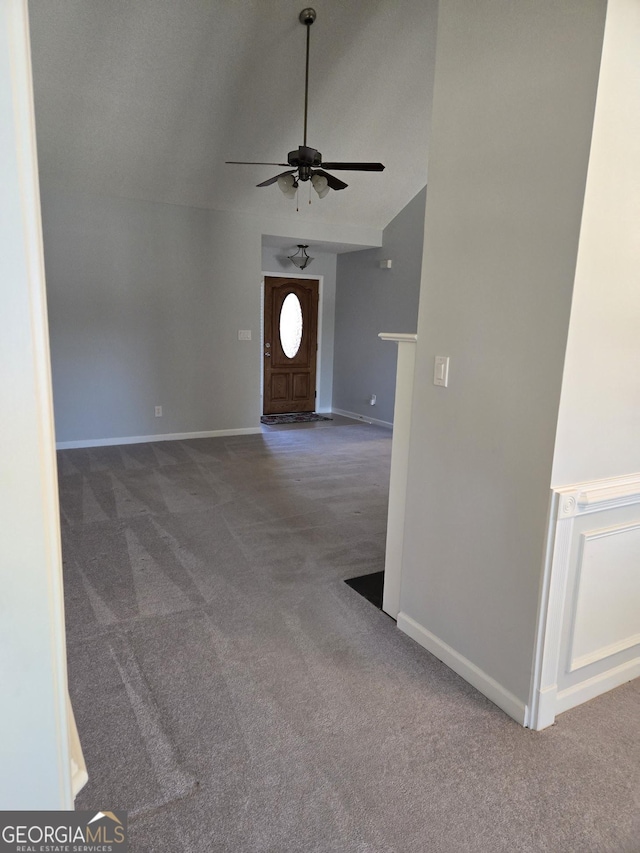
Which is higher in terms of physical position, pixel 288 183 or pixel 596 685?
pixel 288 183

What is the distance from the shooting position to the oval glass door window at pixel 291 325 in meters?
8.16

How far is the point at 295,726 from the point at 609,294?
6.03 ft

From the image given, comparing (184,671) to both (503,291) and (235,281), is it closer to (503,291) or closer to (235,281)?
(503,291)

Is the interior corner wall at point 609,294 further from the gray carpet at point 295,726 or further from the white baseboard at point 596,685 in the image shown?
the gray carpet at point 295,726

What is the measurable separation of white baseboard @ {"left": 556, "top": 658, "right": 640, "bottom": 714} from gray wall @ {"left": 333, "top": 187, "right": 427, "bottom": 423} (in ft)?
16.8

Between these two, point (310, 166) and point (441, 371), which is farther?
point (310, 166)

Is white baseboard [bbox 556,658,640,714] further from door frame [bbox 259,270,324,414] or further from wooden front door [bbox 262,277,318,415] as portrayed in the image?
wooden front door [bbox 262,277,318,415]

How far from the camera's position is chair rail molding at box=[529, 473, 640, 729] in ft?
6.15

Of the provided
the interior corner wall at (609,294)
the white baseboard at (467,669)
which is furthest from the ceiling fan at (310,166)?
the white baseboard at (467,669)

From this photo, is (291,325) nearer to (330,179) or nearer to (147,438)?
(147,438)

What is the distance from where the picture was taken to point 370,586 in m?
2.99

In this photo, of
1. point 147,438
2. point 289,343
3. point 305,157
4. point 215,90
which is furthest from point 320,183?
point 289,343

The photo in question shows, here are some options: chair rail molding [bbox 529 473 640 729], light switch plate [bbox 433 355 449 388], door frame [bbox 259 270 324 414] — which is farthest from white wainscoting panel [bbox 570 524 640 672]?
door frame [bbox 259 270 324 414]

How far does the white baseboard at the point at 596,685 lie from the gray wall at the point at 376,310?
16.8ft
